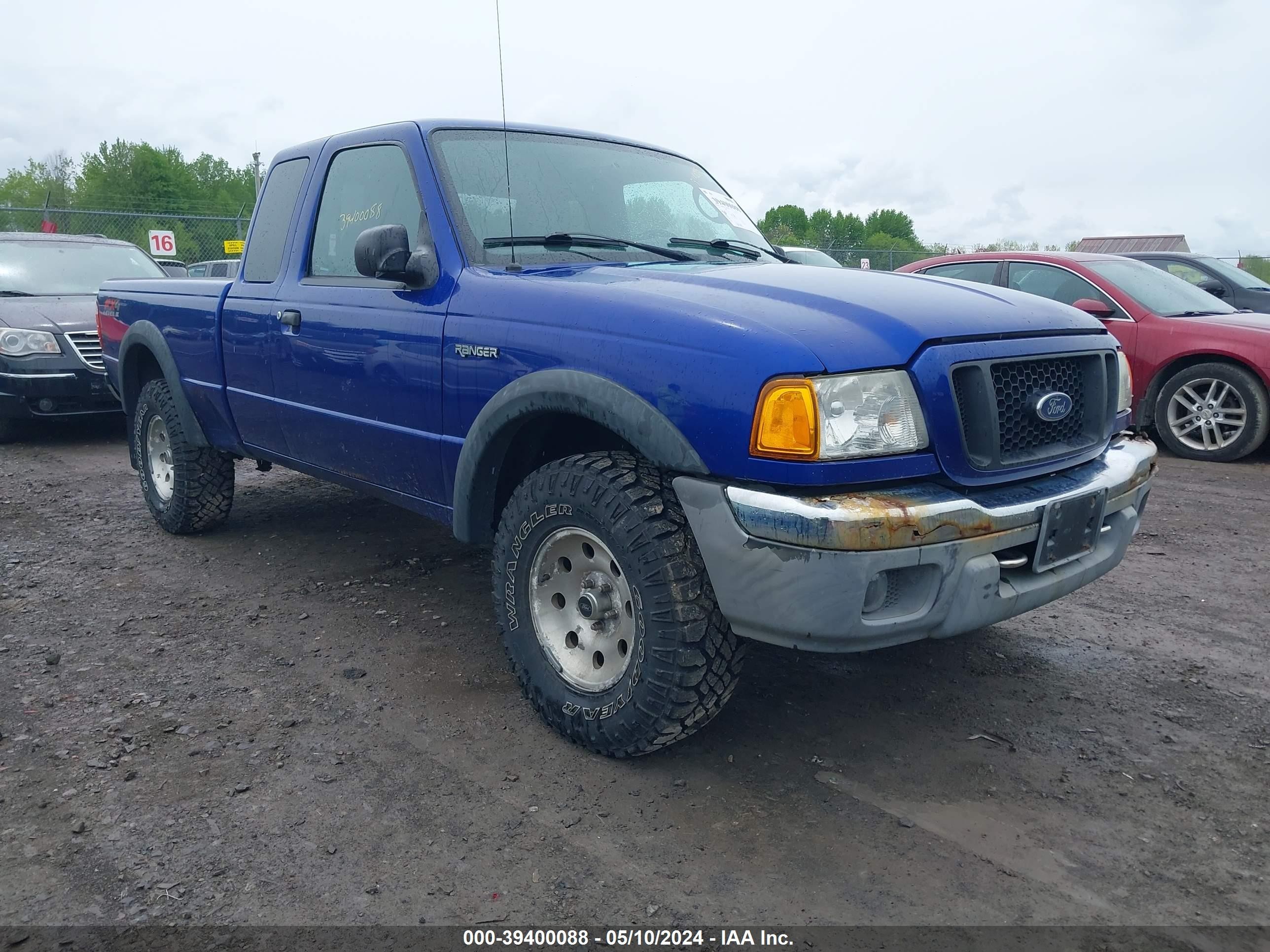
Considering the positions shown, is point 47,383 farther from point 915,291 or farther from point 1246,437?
point 1246,437

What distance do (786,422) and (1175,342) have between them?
20.1ft

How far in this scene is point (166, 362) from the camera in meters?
4.89

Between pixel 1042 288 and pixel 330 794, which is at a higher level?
pixel 1042 288

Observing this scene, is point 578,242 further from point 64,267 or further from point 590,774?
point 64,267

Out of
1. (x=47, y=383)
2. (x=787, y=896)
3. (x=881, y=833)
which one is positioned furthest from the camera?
(x=47, y=383)

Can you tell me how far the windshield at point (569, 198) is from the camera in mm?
3395

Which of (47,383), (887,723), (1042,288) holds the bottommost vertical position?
(887,723)

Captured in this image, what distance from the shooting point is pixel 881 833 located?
2.47 metres

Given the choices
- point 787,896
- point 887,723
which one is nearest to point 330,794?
point 787,896

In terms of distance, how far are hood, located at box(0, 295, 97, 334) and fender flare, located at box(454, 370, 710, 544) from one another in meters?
5.96

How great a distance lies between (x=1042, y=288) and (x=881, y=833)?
6499mm

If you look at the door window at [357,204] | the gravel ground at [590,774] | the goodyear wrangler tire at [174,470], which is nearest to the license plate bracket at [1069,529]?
the gravel ground at [590,774]

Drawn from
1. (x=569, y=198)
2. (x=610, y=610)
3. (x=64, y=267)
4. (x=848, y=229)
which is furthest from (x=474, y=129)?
(x=848, y=229)

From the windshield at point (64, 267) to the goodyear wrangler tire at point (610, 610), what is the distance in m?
7.46
